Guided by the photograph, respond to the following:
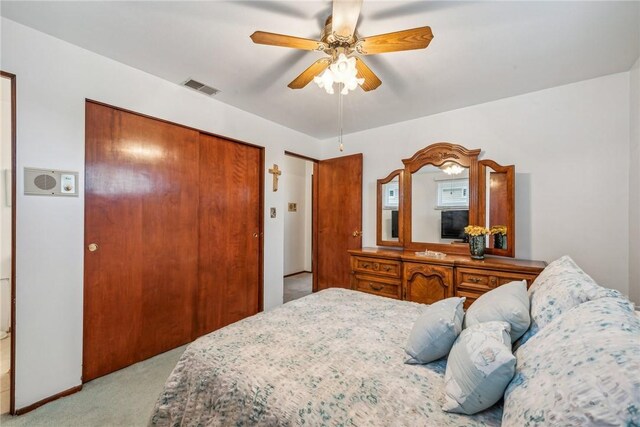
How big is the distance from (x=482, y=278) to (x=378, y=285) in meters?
1.06

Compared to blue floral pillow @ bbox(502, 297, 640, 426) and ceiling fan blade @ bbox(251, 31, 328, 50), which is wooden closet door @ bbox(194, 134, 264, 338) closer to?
ceiling fan blade @ bbox(251, 31, 328, 50)

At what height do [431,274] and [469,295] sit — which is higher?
[431,274]

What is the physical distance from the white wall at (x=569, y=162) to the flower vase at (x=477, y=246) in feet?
1.27

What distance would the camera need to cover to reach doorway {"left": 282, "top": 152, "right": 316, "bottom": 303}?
5.41 m

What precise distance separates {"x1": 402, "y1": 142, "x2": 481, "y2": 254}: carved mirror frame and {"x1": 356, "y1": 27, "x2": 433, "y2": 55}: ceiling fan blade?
1709 millimetres

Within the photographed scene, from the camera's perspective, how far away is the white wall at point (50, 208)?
1721mm

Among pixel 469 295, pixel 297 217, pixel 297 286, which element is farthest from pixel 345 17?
pixel 297 217

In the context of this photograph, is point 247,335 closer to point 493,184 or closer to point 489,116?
point 493,184

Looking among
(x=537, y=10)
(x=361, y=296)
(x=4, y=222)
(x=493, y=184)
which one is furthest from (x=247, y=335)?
(x=4, y=222)

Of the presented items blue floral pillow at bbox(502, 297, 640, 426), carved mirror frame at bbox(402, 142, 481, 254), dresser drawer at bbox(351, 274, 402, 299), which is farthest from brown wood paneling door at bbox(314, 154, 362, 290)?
blue floral pillow at bbox(502, 297, 640, 426)

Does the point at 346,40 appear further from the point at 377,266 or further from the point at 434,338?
the point at 377,266

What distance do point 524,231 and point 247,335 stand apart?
277 cm

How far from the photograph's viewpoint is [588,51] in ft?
6.45

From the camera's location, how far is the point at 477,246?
2.65m
